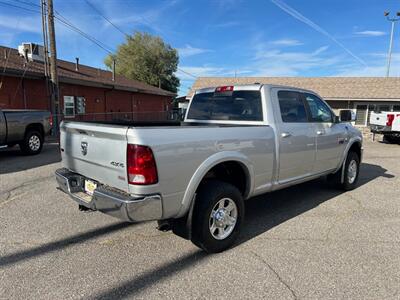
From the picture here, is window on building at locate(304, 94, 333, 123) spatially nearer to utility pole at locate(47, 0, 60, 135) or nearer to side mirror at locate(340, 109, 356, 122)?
side mirror at locate(340, 109, 356, 122)

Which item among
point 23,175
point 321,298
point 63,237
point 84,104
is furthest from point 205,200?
point 84,104

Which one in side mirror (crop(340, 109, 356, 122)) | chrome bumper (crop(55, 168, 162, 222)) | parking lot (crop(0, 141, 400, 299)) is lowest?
parking lot (crop(0, 141, 400, 299))

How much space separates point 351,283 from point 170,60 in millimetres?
44984

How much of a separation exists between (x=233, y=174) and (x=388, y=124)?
43.7 feet

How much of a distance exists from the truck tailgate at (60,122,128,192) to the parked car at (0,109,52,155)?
6358 mm

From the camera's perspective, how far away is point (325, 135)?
17.1 ft

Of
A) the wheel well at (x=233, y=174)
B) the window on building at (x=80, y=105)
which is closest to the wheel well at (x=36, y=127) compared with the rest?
the wheel well at (x=233, y=174)

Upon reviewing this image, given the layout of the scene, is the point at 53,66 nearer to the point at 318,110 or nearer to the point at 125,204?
the point at 318,110

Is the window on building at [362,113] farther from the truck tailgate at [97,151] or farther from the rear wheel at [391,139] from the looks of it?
the truck tailgate at [97,151]

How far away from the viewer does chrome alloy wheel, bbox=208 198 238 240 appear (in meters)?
3.57

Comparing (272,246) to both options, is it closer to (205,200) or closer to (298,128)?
(205,200)

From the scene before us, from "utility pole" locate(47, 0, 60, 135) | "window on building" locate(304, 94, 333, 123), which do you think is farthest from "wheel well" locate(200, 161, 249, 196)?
"utility pole" locate(47, 0, 60, 135)

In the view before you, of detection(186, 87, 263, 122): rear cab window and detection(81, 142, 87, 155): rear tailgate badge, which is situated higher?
detection(186, 87, 263, 122): rear cab window

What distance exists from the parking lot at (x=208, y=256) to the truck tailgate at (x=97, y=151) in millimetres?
875
